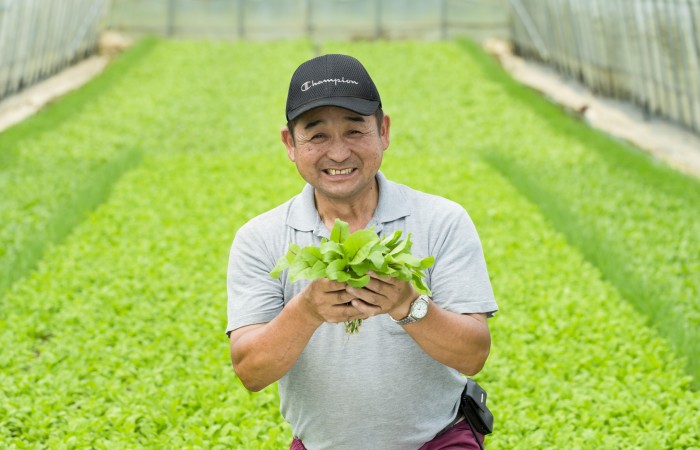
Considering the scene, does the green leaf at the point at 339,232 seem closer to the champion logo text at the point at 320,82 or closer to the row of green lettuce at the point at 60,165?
the champion logo text at the point at 320,82

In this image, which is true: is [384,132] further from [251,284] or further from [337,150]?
[251,284]

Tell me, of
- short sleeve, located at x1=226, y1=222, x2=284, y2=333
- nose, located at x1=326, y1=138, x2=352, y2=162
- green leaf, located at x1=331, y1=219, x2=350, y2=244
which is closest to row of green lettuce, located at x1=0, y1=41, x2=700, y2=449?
short sleeve, located at x1=226, y1=222, x2=284, y2=333

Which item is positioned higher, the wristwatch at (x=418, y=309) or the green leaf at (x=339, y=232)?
the green leaf at (x=339, y=232)

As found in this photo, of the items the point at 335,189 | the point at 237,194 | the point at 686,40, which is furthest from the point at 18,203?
the point at 686,40

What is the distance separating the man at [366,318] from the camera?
2.94 meters

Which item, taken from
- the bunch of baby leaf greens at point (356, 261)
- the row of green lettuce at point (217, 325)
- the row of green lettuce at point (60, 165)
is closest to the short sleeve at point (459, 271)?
the bunch of baby leaf greens at point (356, 261)

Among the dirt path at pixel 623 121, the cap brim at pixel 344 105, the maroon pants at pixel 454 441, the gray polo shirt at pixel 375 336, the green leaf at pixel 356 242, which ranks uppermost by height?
the cap brim at pixel 344 105

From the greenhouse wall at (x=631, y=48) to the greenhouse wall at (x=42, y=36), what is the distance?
33.5 ft

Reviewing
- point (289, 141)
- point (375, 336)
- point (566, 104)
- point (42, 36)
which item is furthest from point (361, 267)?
point (42, 36)

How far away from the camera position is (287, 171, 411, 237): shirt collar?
3161 millimetres

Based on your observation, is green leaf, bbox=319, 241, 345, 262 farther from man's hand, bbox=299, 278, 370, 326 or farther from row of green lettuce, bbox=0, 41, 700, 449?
row of green lettuce, bbox=0, 41, 700, 449

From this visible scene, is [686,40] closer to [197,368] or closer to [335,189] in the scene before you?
[197,368]

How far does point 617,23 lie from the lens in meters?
16.0

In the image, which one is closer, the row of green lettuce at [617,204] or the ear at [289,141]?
A: the ear at [289,141]
